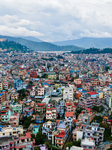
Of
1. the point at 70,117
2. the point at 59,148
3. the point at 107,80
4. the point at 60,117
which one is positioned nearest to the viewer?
the point at 59,148

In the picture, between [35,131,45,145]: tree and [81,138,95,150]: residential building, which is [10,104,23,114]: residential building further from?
[81,138,95,150]: residential building

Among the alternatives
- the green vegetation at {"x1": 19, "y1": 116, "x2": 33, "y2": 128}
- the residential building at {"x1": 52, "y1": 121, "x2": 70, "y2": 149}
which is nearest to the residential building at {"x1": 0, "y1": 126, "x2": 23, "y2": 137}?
the residential building at {"x1": 52, "y1": 121, "x2": 70, "y2": 149}

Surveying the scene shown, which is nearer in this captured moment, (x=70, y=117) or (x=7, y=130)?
(x=7, y=130)

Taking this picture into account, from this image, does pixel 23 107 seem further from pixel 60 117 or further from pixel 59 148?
pixel 59 148

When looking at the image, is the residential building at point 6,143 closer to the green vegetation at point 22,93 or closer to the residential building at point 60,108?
the residential building at point 60,108

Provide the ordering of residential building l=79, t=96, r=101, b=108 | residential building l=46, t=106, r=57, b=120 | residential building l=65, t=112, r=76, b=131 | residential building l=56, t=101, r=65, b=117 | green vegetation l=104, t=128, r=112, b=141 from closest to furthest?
green vegetation l=104, t=128, r=112, b=141 → residential building l=65, t=112, r=76, b=131 → residential building l=46, t=106, r=57, b=120 → residential building l=56, t=101, r=65, b=117 → residential building l=79, t=96, r=101, b=108

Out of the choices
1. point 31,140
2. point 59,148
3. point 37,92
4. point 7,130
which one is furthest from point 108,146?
point 37,92

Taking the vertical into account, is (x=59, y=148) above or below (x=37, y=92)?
below

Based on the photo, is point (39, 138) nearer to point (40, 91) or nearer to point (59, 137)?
point (59, 137)

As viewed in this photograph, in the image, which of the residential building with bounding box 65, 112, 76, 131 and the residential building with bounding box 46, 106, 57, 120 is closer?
the residential building with bounding box 65, 112, 76, 131

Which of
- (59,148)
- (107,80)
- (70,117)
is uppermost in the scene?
(107,80)

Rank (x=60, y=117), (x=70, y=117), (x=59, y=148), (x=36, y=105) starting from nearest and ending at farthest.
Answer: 1. (x=59, y=148)
2. (x=70, y=117)
3. (x=60, y=117)
4. (x=36, y=105)
